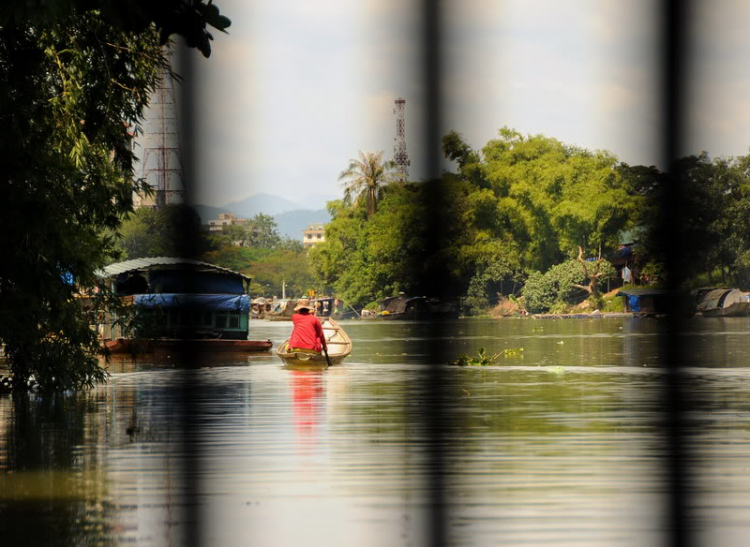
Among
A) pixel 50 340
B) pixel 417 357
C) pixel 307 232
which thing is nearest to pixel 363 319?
pixel 417 357

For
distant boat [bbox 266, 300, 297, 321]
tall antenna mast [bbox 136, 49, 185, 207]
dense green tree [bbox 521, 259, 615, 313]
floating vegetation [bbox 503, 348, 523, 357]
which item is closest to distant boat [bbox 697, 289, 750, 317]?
dense green tree [bbox 521, 259, 615, 313]

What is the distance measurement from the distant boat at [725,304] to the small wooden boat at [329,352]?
4287 cm

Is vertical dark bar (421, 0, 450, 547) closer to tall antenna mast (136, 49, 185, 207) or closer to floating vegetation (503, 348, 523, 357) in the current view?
tall antenna mast (136, 49, 185, 207)

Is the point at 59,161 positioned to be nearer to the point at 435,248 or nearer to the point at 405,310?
the point at 435,248

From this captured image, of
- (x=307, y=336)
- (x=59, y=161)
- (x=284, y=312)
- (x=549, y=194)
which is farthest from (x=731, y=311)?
(x=59, y=161)

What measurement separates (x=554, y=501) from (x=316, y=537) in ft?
4.46

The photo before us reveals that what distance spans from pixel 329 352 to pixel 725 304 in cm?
4576

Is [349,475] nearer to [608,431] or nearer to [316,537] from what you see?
[316,537]

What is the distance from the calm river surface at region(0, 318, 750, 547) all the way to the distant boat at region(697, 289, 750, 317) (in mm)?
48419

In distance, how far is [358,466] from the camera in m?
7.55

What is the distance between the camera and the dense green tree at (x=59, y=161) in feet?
36.9

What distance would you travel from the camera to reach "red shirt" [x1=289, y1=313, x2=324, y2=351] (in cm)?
1991

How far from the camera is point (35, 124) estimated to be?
11.6 m

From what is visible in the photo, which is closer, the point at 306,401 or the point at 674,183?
the point at 674,183
